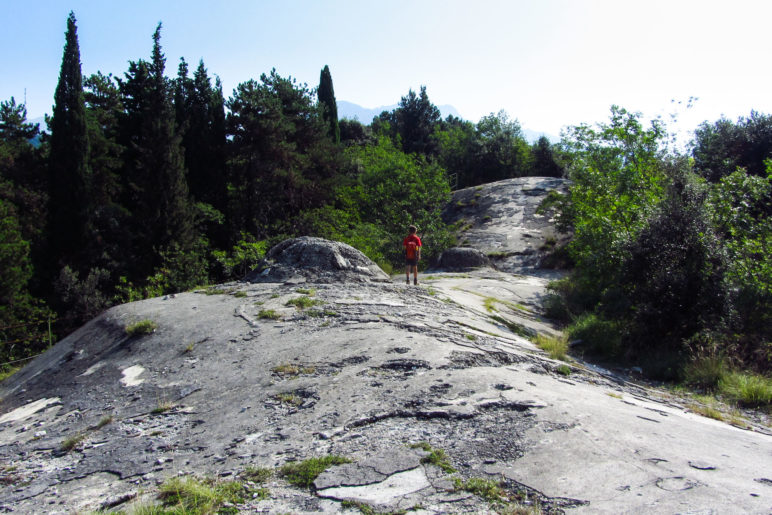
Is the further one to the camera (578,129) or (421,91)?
(421,91)

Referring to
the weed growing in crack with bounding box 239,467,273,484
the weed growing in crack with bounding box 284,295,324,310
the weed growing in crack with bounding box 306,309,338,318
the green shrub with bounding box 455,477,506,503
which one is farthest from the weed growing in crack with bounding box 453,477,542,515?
the weed growing in crack with bounding box 284,295,324,310

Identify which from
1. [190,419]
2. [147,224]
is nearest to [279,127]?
[147,224]

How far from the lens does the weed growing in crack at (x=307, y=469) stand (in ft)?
11.9

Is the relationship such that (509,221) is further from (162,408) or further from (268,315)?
(162,408)

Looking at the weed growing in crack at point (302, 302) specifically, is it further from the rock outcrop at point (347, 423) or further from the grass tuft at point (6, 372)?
the grass tuft at point (6, 372)

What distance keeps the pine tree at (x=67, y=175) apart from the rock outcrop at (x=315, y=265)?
17915 millimetres

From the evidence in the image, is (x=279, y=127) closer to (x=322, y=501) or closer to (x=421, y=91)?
(x=322, y=501)

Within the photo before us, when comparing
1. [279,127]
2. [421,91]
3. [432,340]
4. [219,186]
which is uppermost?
[421,91]

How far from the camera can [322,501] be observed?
334 cm

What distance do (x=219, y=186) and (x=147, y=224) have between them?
6.57m

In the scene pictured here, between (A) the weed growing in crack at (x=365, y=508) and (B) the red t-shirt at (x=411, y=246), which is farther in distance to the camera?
(B) the red t-shirt at (x=411, y=246)

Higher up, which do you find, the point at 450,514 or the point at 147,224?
the point at 147,224

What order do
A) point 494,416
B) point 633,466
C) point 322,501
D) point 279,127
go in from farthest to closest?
point 279,127 → point 494,416 → point 633,466 → point 322,501

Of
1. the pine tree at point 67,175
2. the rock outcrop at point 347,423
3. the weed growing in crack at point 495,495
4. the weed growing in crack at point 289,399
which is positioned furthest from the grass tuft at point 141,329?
the pine tree at point 67,175
